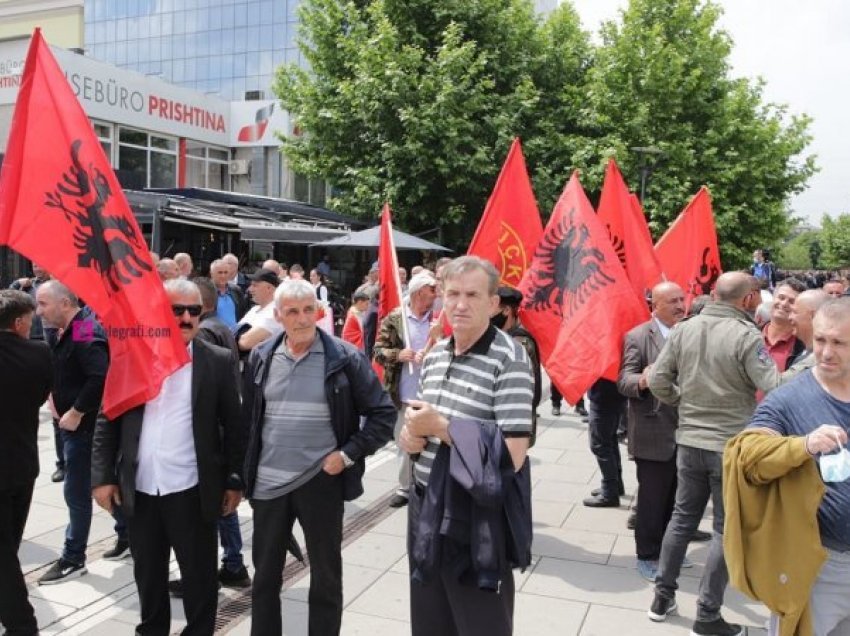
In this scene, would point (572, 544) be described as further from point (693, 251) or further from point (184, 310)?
point (693, 251)

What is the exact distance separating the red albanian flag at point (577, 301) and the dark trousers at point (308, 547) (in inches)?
85.6

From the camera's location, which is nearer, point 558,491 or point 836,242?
point 558,491

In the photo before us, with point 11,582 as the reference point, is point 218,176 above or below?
above

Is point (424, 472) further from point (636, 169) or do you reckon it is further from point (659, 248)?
Answer: point (636, 169)

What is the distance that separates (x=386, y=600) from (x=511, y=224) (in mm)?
3031

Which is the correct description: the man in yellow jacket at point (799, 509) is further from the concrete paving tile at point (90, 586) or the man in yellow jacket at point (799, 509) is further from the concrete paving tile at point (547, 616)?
the concrete paving tile at point (90, 586)

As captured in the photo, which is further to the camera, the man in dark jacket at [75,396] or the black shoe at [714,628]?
the man in dark jacket at [75,396]

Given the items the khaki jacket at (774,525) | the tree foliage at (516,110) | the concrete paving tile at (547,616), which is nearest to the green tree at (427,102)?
the tree foliage at (516,110)

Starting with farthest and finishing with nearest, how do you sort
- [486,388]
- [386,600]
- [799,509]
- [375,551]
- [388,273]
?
[388,273]
[375,551]
[386,600]
[486,388]
[799,509]

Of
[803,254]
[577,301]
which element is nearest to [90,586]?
[577,301]

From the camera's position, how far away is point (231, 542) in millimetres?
4812

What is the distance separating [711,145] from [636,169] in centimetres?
242

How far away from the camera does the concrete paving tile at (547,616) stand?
4.36m

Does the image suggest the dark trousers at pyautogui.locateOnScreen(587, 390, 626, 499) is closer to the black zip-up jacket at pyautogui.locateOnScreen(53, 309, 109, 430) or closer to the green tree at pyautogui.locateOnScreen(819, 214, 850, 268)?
the black zip-up jacket at pyautogui.locateOnScreen(53, 309, 109, 430)
